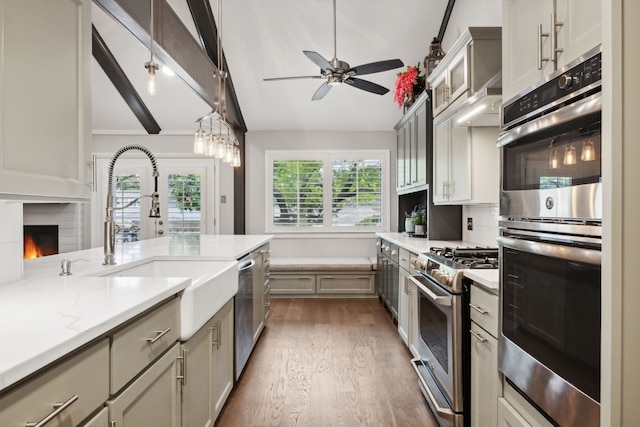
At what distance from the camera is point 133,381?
115 centimetres

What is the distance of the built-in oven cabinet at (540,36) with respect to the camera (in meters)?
1.07

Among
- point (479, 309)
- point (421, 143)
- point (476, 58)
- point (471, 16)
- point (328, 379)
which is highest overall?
point (471, 16)

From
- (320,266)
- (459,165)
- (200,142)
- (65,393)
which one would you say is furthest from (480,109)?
(320,266)

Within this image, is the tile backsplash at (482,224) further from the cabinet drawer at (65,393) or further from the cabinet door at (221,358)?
the cabinet drawer at (65,393)

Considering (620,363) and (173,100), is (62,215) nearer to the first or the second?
(173,100)

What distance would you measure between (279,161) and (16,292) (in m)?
4.55

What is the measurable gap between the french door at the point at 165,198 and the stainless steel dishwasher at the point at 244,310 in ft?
9.86

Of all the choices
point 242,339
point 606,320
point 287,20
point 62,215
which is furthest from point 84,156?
point 62,215

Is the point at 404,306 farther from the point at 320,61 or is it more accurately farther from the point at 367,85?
the point at 320,61

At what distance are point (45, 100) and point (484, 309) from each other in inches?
73.7

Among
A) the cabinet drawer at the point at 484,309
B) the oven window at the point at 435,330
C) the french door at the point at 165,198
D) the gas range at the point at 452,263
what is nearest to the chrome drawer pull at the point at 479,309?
the cabinet drawer at the point at 484,309

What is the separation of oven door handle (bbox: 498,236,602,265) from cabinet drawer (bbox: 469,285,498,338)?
0.28 m

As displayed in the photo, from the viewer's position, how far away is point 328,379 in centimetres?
275

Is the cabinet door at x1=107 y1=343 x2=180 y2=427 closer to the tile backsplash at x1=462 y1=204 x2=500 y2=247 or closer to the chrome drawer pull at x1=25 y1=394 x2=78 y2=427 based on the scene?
the chrome drawer pull at x1=25 y1=394 x2=78 y2=427
